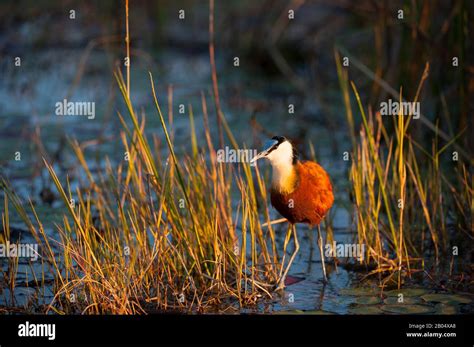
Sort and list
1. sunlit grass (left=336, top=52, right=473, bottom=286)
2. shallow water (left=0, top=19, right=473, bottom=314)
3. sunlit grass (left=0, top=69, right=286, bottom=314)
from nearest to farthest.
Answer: sunlit grass (left=0, top=69, right=286, bottom=314) < shallow water (left=0, top=19, right=473, bottom=314) < sunlit grass (left=336, top=52, right=473, bottom=286)

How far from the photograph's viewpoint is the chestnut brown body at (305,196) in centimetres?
523

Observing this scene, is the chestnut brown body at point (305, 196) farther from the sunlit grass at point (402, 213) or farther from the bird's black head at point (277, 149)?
the sunlit grass at point (402, 213)

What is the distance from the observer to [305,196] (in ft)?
17.3

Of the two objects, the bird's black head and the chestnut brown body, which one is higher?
the bird's black head

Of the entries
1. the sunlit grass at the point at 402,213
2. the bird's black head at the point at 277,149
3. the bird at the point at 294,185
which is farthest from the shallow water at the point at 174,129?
the bird's black head at the point at 277,149

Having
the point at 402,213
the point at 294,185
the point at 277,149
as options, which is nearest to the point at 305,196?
the point at 294,185

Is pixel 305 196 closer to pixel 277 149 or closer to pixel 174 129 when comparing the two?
pixel 277 149

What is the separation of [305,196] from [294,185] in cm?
10

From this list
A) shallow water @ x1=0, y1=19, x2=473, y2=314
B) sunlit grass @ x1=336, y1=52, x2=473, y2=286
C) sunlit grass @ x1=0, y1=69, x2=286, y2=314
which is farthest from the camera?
sunlit grass @ x1=336, y1=52, x2=473, y2=286

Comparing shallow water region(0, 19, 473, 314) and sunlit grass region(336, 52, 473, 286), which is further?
sunlit grass region(336, 52, 473, 286)

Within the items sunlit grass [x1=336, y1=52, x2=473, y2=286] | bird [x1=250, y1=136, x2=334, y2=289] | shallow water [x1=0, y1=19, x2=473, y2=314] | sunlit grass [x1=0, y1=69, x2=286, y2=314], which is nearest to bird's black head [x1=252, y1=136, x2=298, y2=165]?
bird [x1=250, y1=136, x2=334, y2=289]

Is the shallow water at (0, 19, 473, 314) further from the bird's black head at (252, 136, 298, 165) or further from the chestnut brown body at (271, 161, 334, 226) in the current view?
the bird's black head at (252, 136, 298, 165)

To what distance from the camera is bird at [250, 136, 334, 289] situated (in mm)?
5145
